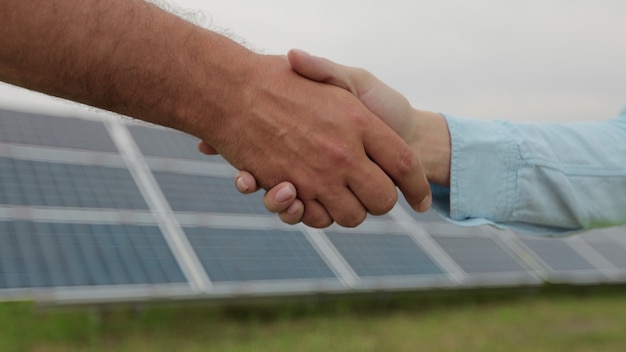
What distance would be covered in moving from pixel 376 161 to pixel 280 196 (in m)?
0.48

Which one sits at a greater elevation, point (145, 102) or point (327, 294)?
point (145, 102)

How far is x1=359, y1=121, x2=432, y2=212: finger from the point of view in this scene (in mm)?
3404

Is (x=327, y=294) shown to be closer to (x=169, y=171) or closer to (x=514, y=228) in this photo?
(x=169, y=171)

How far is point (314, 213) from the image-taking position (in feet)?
11.1

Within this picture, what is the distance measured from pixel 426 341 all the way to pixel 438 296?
1.38 meters

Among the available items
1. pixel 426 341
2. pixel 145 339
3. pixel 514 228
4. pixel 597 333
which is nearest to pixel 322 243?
pixel 426 341

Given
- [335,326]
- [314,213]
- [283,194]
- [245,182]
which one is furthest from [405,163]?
[335,326]

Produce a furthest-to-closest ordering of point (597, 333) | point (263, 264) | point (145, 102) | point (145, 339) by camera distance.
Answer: point (597, 333) → point (263, 264) → point (145, 339) → point (145, 102)

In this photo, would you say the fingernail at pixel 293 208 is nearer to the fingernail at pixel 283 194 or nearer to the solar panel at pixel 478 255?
the fingernail at pixel 283 194

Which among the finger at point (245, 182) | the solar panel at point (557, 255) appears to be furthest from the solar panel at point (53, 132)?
the solar panel at point (557, 255)

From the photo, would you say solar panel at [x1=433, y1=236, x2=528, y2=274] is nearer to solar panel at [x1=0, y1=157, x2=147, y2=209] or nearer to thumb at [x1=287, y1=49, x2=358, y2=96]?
solar panel at [x1=0, y1=157, x2=147, y2=209]

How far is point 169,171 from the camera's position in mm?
7707

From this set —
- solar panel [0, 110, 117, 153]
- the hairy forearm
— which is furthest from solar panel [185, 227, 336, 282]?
the hairy forearm

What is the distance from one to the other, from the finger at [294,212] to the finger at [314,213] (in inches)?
1.1
